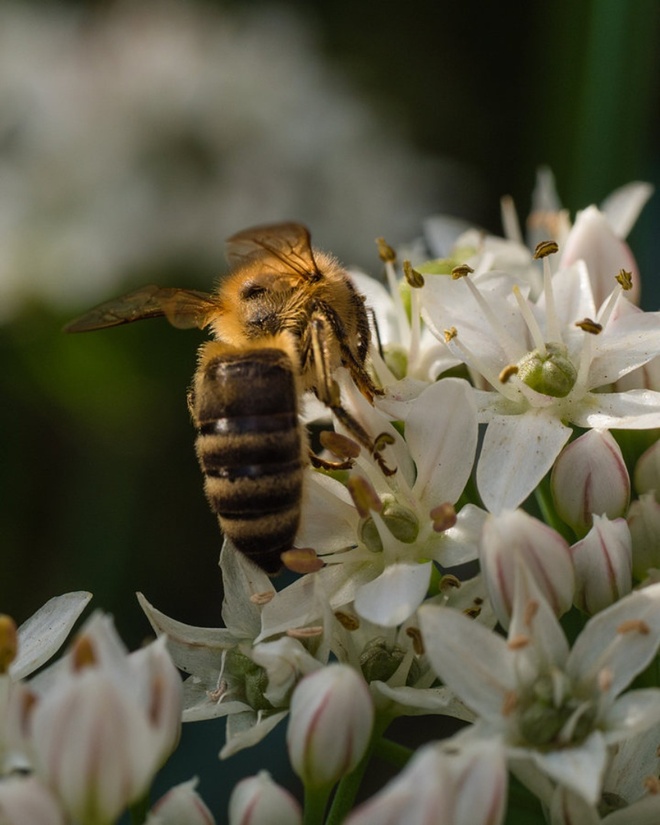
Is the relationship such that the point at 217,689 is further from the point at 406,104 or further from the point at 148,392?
the point at 406,104

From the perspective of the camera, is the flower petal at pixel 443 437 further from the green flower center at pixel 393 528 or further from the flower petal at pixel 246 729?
the flower petal at pixel 246 729

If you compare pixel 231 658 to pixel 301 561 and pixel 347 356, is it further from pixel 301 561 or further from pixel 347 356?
pixel 347 356

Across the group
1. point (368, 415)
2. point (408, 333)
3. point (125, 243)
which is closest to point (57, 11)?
point (125, 243)

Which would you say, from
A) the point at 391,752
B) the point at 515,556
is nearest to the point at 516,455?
the point at 515,556

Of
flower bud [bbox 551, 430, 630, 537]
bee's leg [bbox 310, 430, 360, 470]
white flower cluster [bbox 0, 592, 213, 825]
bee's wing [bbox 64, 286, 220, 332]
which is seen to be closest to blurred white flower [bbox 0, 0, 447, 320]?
bee's wing [bbox 64, 286, 220, 332]

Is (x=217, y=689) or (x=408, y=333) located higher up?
(x=408, y=333)

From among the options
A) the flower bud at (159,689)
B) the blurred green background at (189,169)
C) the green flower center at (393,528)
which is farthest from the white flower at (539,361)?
the blurred green background at (189,169)
